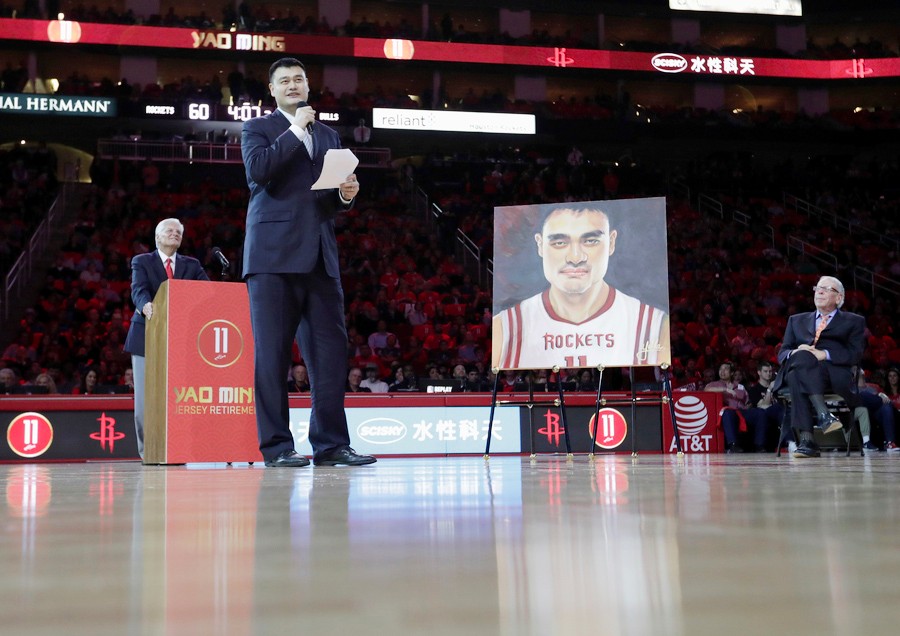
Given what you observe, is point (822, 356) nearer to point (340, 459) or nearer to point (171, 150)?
point (340, 459)

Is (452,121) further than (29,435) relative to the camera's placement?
Yes

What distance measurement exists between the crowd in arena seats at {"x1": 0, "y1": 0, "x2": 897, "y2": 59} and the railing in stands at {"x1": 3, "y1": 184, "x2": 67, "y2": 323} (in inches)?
241

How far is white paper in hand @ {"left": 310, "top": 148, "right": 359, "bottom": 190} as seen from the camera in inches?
145

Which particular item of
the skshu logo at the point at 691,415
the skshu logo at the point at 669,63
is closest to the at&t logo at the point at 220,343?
the skshu logo at the point at 691,415

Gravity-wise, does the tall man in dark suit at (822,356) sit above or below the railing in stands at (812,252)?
below

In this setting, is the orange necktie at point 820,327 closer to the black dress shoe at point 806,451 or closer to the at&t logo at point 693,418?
the black dress shoe at point 806,451

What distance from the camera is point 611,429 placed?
897cm

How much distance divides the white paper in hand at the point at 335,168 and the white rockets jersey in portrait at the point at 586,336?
2643 millimetres

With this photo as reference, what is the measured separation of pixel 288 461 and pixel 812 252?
50.6 feet

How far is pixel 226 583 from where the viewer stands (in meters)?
0.66

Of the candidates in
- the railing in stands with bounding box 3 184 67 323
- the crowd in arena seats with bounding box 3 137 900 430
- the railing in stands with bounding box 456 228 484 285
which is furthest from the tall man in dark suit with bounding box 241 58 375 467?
the railing in stands with bounding box 456 228 484 285

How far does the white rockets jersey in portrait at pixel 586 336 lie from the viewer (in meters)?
6.05

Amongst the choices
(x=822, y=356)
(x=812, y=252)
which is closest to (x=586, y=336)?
(x=822, y=356)

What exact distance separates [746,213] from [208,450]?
16355 mm
